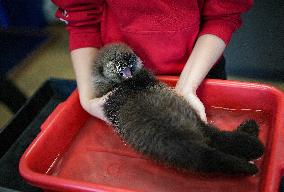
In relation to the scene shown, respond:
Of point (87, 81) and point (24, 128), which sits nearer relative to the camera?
point (87, 81)

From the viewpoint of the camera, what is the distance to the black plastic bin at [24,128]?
102 cm

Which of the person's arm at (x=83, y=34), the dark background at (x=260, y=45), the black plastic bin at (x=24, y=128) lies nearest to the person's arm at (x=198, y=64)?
the person's arm at (x=83, y=34)

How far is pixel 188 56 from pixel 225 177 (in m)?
0.34

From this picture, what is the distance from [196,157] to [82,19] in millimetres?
464

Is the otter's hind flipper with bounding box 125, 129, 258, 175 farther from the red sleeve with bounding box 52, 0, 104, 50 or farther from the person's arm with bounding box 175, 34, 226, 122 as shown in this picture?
the red sleeve with bounding box 52, 0, 104, 50

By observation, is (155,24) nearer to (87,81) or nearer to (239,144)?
(87,81)

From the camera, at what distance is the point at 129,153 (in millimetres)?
757

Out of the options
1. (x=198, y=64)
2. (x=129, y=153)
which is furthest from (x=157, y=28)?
(x=129, y=153)

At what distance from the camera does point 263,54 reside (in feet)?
4.89

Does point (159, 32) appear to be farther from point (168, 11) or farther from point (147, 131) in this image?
A: point (147, 131)

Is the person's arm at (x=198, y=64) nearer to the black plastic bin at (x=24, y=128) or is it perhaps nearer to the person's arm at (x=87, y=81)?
the person's arm at (x=87, y=81)

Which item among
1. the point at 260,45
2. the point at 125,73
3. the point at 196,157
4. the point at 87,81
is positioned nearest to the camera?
the point at 196,157

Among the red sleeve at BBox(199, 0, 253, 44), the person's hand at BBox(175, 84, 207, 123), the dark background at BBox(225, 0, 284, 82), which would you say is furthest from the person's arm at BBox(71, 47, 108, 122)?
the dark background at BBox(225, 0, 284, 82)

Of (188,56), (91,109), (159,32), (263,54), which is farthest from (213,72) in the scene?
(263,54)
